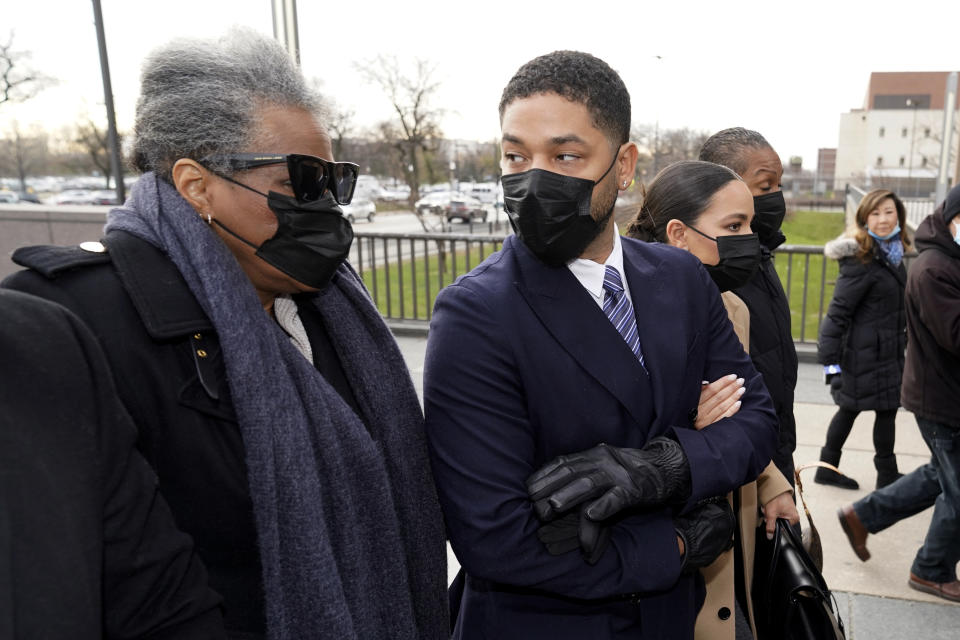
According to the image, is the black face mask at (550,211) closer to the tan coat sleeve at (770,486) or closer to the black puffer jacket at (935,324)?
the tan coat sleeve at (770,486)

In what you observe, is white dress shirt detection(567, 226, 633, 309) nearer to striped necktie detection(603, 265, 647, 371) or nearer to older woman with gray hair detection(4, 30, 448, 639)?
striped necktie detection(603, 265, 647, 371)

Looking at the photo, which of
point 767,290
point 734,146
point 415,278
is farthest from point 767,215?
point 415,278

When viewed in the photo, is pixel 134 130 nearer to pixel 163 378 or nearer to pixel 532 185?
pixel 163 378

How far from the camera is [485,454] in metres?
1.61

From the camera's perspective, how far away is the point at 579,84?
174 centimetres

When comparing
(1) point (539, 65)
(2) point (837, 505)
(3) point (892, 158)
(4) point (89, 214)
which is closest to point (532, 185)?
(1) point (539, 65)

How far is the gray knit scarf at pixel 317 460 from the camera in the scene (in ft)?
4.63

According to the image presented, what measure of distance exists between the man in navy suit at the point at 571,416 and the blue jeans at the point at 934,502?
228cm

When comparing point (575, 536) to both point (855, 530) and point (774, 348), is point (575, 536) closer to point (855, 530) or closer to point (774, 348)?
Result: point (774, 348)

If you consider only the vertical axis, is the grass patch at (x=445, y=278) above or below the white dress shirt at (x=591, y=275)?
below

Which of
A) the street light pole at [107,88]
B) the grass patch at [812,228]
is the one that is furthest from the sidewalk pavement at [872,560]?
the grass patch at [812,228]

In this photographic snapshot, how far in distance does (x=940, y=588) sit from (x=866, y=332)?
1.81 m

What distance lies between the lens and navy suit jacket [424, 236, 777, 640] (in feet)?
5.16

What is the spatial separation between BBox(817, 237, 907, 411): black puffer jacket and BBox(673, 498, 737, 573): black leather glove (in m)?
3.60
